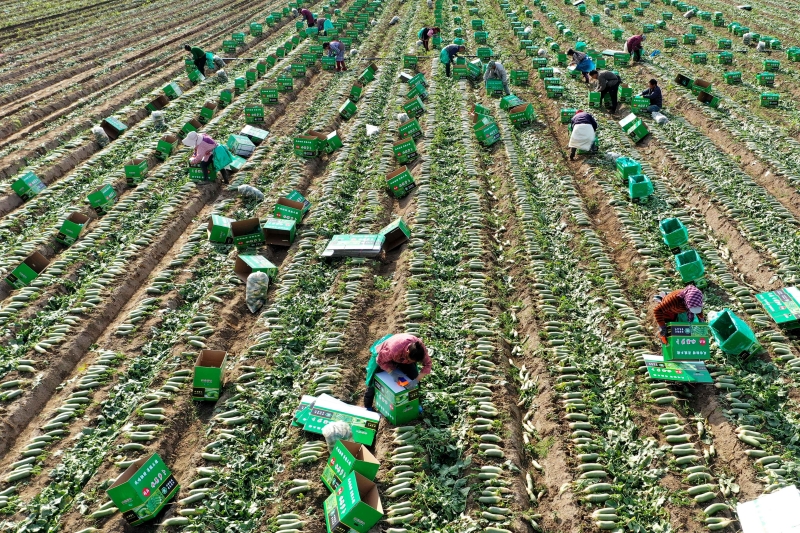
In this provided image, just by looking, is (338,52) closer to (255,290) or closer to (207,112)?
(207,112)

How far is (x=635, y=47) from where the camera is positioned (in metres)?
19.2

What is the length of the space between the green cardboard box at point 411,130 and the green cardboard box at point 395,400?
9.06m

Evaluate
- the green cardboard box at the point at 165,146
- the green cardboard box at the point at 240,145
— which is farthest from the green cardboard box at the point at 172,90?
the green cardboard box at the point at 240,145

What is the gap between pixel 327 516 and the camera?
5.48 metres

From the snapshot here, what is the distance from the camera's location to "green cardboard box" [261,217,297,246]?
1015cm

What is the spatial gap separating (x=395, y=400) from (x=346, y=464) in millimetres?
1017

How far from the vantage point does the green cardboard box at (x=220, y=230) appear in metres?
10.3

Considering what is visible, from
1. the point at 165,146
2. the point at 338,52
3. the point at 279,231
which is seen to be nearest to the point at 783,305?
the point at 279,231

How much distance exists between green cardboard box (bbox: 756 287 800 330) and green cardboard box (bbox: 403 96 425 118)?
10.6 metres

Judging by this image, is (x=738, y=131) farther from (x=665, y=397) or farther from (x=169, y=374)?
(x=169, y=374)

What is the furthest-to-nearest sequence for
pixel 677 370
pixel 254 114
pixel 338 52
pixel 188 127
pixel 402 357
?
pixel 338 52, pixel 254 114, pixel 188 127, pixel 677 370, pixel 402 357

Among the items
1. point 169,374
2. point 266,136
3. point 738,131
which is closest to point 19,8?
point 266,136

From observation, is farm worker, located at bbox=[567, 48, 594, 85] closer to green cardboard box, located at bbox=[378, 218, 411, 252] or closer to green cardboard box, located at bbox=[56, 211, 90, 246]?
green cardboard box, located at bbox=[378, 218, 411, 252]

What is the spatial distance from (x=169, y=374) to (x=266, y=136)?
9.25 m
